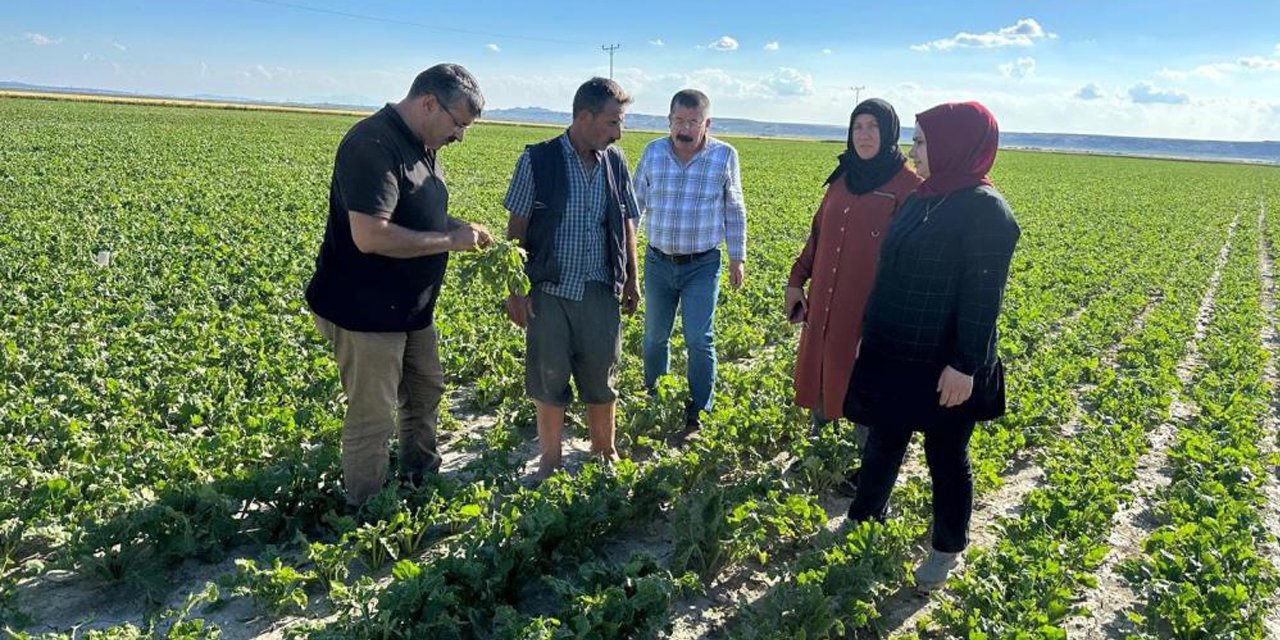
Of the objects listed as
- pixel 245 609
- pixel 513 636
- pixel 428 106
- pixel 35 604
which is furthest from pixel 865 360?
pixel 35 604

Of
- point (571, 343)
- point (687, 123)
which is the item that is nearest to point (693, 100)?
point (687, 123)

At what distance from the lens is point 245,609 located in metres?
3.45

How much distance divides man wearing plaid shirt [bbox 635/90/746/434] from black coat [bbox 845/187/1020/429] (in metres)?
1.76

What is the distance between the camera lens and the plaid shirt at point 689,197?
5.21 metres

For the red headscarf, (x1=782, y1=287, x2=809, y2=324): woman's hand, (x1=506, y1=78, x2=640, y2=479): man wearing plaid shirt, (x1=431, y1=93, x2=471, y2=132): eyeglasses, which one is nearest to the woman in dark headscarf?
(x1=782, y1=287, x2=809, y2=324): woman's hand

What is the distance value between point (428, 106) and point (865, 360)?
218 cm

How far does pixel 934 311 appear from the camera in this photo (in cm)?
340

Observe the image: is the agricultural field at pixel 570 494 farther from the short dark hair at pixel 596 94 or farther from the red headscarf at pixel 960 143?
the red headscarf at pixel 960 143

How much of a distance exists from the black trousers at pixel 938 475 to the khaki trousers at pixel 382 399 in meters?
2.22

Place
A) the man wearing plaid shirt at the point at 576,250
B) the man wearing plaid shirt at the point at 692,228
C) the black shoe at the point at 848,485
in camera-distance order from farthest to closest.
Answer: the man wearing plaid shirt at the point at 692,228
the black shoe at the point at 848,485
the man wearing plaid shirt at the point at 576,250

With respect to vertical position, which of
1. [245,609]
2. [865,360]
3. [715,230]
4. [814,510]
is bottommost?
[245,609]

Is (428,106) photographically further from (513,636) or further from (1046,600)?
(1046,600)

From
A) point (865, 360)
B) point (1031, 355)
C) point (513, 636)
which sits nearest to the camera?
point (513, 636)

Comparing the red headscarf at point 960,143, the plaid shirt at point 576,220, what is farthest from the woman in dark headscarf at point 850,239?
the plaid shirt at point 576,220
